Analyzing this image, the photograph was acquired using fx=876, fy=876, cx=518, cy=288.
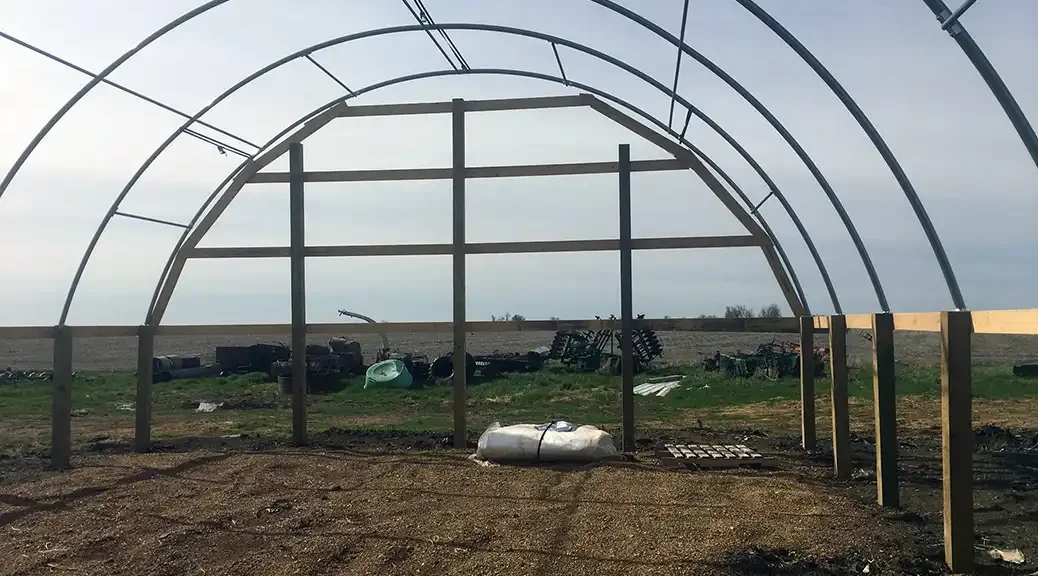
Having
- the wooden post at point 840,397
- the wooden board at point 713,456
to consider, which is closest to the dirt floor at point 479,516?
the wooden post at point 840,397

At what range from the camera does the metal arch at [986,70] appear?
15.2 ft

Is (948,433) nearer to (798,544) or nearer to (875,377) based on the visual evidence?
(798,544)

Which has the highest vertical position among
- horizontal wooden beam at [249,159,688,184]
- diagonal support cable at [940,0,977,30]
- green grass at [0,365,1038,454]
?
horizontal wooden beam at [249,159,688,184]

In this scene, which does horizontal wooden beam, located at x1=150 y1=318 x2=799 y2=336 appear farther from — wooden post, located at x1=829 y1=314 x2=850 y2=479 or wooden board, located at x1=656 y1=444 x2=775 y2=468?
wooden post, located at x1=829 y1=314 x2=850 y2=479

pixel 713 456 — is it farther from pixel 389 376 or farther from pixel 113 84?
pixel 389 376

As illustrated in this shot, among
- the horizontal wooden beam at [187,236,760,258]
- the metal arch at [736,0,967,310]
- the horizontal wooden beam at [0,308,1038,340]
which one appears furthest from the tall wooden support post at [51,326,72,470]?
the metal arch at [736,0,967,310]

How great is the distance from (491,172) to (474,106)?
92 cm

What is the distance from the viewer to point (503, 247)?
38.0 feet

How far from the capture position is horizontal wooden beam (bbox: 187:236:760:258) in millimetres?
11336

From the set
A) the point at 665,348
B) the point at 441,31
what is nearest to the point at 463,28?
the point at 441,31

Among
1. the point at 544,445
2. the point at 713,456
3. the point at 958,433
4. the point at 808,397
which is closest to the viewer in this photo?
the point at 958,433

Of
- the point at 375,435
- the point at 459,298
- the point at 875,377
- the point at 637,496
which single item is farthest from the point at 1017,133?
the point at 375,435

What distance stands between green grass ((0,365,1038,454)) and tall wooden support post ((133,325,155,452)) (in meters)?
2.32

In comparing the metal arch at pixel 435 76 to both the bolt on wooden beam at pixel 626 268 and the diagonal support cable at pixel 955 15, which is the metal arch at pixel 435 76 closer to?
the bolt on wooden beam at pixel 626 268
